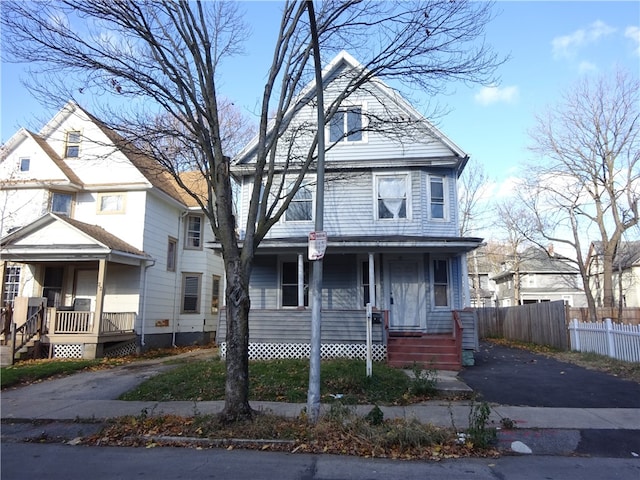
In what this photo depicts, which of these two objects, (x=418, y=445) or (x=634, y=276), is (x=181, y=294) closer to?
(x=418, y=445)

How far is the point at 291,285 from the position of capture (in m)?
16.6

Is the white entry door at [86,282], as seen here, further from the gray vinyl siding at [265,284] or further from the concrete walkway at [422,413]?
the concrete walkway at [422,413]

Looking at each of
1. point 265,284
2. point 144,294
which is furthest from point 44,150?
point 265,284

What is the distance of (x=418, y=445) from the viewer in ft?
20.7

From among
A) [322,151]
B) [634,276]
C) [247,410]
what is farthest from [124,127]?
[634,276]

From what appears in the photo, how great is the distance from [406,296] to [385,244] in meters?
2.41

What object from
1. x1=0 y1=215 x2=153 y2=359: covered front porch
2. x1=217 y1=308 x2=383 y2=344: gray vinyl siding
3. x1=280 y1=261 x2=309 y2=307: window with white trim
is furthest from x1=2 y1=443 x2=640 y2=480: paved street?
x1=0 y1=215 x2=153 y2=359: covered front porch

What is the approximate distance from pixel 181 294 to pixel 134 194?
18.1ft

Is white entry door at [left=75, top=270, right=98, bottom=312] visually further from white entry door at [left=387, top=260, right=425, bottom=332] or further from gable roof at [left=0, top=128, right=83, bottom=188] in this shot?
white entry door at [left=387, top=260, right=425, bottom=332]

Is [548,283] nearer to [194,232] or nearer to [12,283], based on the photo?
[194,232]

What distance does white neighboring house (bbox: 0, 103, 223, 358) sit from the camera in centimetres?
1639

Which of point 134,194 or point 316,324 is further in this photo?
point 134,194

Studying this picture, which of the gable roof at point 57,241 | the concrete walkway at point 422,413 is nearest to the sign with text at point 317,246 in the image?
the concrete walkway at point 422,413

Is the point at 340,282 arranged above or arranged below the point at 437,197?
below
